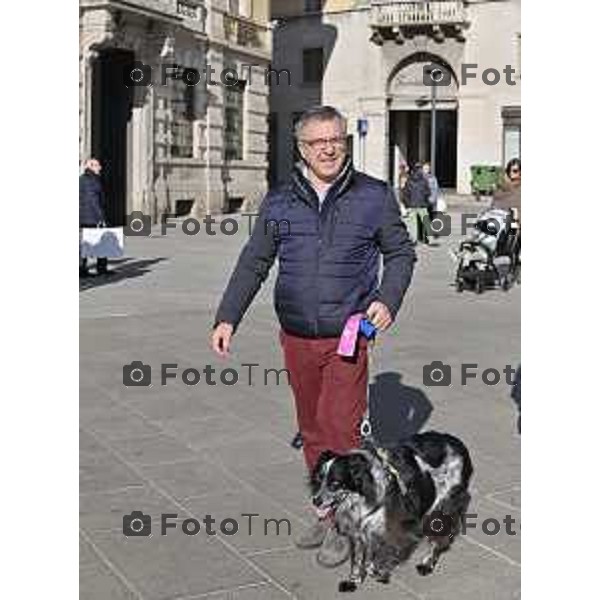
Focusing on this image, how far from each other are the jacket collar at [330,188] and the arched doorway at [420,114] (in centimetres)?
3718

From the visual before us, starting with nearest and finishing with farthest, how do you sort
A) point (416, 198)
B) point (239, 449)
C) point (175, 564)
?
1. point (175, 564)
2. point (239, 449)
3. point (416, 198)

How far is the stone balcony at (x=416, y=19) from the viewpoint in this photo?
40.6 metres

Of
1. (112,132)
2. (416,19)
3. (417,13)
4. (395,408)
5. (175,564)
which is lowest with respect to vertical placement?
(175,564)

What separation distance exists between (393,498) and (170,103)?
24.0m

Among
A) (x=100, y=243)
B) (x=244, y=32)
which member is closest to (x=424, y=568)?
(x=100, y=243)

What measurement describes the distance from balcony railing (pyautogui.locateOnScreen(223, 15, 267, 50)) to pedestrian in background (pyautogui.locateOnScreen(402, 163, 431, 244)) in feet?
37.2

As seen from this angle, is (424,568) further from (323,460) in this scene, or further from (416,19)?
(416,19)

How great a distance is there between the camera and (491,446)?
6.21 m

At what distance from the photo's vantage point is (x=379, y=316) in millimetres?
4262

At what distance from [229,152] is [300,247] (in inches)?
1062

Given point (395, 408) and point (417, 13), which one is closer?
point (395, 408)

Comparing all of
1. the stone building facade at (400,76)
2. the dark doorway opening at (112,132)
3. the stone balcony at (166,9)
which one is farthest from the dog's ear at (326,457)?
the stone building facade at (400,76)

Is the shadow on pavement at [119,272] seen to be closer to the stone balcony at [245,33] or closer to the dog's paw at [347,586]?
the dog's paw at [347,586]

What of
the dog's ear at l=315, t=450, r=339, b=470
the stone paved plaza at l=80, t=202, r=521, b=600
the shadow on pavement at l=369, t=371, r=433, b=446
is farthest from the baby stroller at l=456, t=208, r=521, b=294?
the dog's ear at l=315, t=450, r=339, b=470
